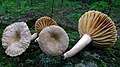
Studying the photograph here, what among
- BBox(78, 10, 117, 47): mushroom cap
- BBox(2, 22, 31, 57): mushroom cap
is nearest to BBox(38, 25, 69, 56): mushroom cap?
BBox(2, 22, 31, 57): mushroom cap

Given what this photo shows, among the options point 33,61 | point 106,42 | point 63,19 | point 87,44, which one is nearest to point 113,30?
point 106,42

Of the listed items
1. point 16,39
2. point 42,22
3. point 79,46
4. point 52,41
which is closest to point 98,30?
point 79,46

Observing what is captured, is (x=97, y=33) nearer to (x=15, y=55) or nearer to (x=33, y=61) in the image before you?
(x=33, y=61)

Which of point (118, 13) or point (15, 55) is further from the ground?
point (15, 55)

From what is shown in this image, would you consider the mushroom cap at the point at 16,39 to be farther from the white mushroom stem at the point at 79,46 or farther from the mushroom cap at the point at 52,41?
the white mushroom stem at the point at 79,46

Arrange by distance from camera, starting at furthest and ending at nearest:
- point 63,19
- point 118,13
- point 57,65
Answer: point 118,13 < point 63,19 < point 57,65

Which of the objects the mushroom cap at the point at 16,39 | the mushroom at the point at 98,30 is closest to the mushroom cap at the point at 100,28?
the mushroom at the point at 98,30
